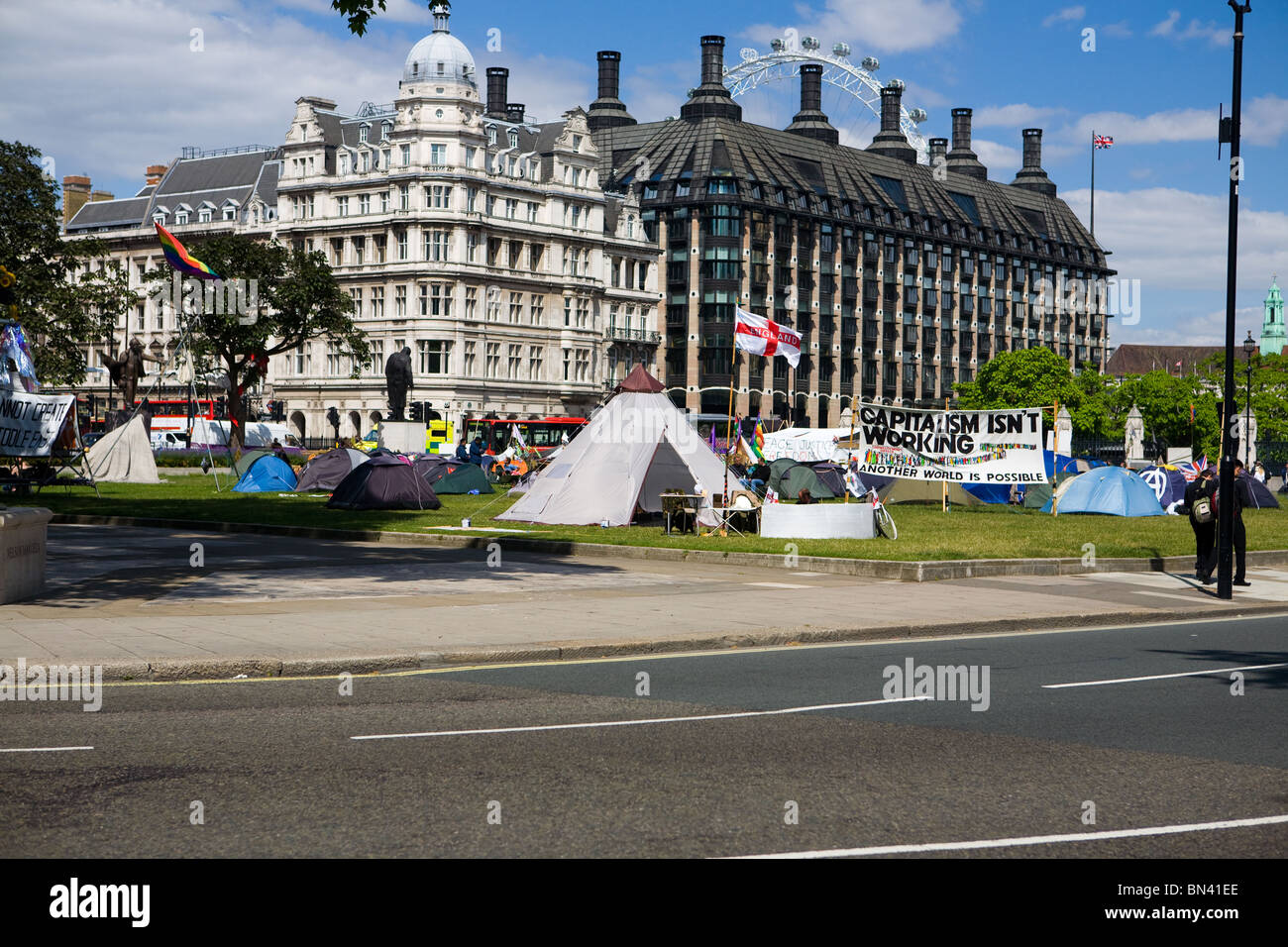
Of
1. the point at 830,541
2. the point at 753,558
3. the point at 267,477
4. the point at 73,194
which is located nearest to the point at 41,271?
the point at 267,477

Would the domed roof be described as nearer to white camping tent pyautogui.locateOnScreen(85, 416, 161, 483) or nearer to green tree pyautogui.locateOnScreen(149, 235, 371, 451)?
green tree pyautogui.locateOnScreen(149, 235, 371, 451)

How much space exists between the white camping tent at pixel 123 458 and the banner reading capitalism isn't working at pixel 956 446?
99.9 ft

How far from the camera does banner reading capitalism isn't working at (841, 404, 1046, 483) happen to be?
34.7 metres

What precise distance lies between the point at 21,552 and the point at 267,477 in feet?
111

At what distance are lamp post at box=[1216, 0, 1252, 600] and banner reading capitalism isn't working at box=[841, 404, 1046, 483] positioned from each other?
12.8 metres

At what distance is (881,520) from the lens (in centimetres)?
3092

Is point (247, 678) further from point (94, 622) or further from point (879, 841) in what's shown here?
point (879, 841)

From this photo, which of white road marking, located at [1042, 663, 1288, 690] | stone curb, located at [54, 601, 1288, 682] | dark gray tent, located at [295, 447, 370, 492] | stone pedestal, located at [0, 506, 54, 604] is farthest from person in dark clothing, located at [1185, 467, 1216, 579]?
dark gray tent, located at [295, 447, 370, 492]

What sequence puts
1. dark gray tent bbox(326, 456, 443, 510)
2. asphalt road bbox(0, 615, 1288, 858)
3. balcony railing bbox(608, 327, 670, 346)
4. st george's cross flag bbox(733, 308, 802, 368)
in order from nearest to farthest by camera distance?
asphalt road bbox(0, 615, 1288, 858), st george's cross flag bbox(733, 308, 802, 368), dark gray tent bbox(326, 456, 443, 510), balcony railing bbox(608, 327, 670, 346)

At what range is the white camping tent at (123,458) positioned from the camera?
5378 cm

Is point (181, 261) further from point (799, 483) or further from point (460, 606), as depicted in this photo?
point (460, 606)

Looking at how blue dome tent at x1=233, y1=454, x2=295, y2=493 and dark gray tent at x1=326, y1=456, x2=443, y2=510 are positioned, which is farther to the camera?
blue dome tent at x1=233, y1=454, x2=295, y2=493

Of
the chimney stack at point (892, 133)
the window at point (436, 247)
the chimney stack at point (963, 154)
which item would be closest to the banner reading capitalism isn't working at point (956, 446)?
the window at point (436, 247)
